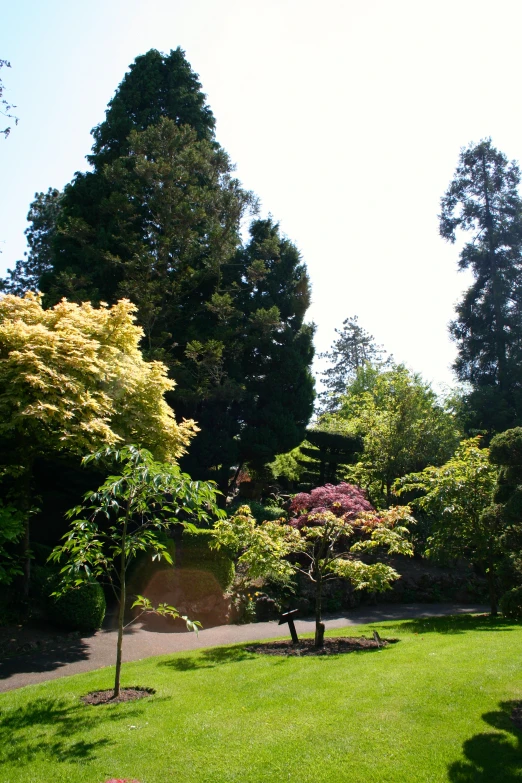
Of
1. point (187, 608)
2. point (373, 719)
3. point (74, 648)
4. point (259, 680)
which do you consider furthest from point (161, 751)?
point (187, 608)

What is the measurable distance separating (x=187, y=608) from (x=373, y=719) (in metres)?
8.89

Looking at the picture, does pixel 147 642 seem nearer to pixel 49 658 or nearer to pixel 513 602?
pixel 49 658

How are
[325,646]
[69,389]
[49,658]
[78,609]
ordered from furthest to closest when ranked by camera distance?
1. [78,609]
2. [69,389]
3. [325,646]
4. [49,658]

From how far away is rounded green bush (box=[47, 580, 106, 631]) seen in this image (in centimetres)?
1112

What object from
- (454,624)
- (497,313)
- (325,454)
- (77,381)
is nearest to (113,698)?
(77,381)

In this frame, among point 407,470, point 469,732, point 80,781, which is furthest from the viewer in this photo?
point 407,470

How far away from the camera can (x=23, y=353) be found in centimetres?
995

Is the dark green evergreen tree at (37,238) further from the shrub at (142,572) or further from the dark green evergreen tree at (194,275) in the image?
the shrub at (142,572)

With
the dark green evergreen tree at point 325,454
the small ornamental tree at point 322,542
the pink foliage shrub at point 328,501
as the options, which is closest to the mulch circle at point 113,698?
the small ornamental tree at point 322,542

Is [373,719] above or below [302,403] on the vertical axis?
below

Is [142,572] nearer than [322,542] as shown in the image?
No

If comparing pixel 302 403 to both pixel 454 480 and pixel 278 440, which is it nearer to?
pixel 278 440

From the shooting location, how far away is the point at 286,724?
5.29 metres

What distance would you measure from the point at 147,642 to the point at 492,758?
8.26 meters
